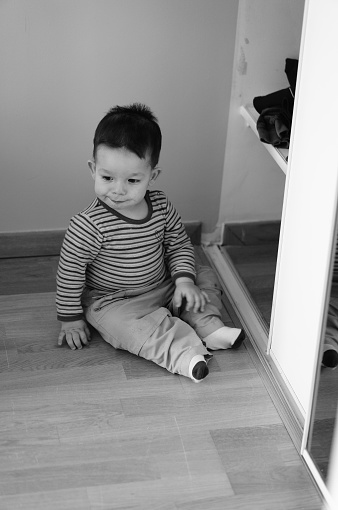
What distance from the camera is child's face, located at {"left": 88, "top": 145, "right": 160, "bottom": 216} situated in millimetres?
1697

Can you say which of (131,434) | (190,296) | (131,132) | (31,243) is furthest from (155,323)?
(31,243)

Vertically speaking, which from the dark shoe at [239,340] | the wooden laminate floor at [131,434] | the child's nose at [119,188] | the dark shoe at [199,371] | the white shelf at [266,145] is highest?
the white shelf at [266,145]

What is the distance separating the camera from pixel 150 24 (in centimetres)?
192

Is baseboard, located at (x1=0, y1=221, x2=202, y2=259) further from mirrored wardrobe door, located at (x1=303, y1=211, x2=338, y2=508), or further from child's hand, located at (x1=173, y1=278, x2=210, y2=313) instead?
mirrored wardrobe door, located at (x1=303, y1=211, x2=338, y2=508)

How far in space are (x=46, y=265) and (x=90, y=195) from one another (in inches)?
8.5

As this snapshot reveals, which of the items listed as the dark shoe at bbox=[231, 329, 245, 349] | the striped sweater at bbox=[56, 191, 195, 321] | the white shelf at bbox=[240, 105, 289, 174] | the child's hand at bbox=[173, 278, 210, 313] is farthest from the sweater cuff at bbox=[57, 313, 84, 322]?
the white shelf at bbox=[240, 105, 289, 174]

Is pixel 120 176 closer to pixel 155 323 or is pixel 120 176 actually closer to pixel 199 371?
pixel 155 323

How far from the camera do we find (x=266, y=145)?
6.08ft

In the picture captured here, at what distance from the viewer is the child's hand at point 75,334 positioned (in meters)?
1.77

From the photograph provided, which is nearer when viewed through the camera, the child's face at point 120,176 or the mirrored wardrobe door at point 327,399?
the mirrored wardrobe door at point 327,399

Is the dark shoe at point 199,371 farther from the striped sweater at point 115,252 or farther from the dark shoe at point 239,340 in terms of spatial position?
the striped sweater at point 115,252

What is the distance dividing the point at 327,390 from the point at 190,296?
48cm

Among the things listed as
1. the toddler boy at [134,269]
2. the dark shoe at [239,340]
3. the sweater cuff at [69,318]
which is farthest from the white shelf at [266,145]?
the sweater cuff at [69,318]

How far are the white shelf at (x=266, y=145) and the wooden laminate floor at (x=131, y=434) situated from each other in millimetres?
424
